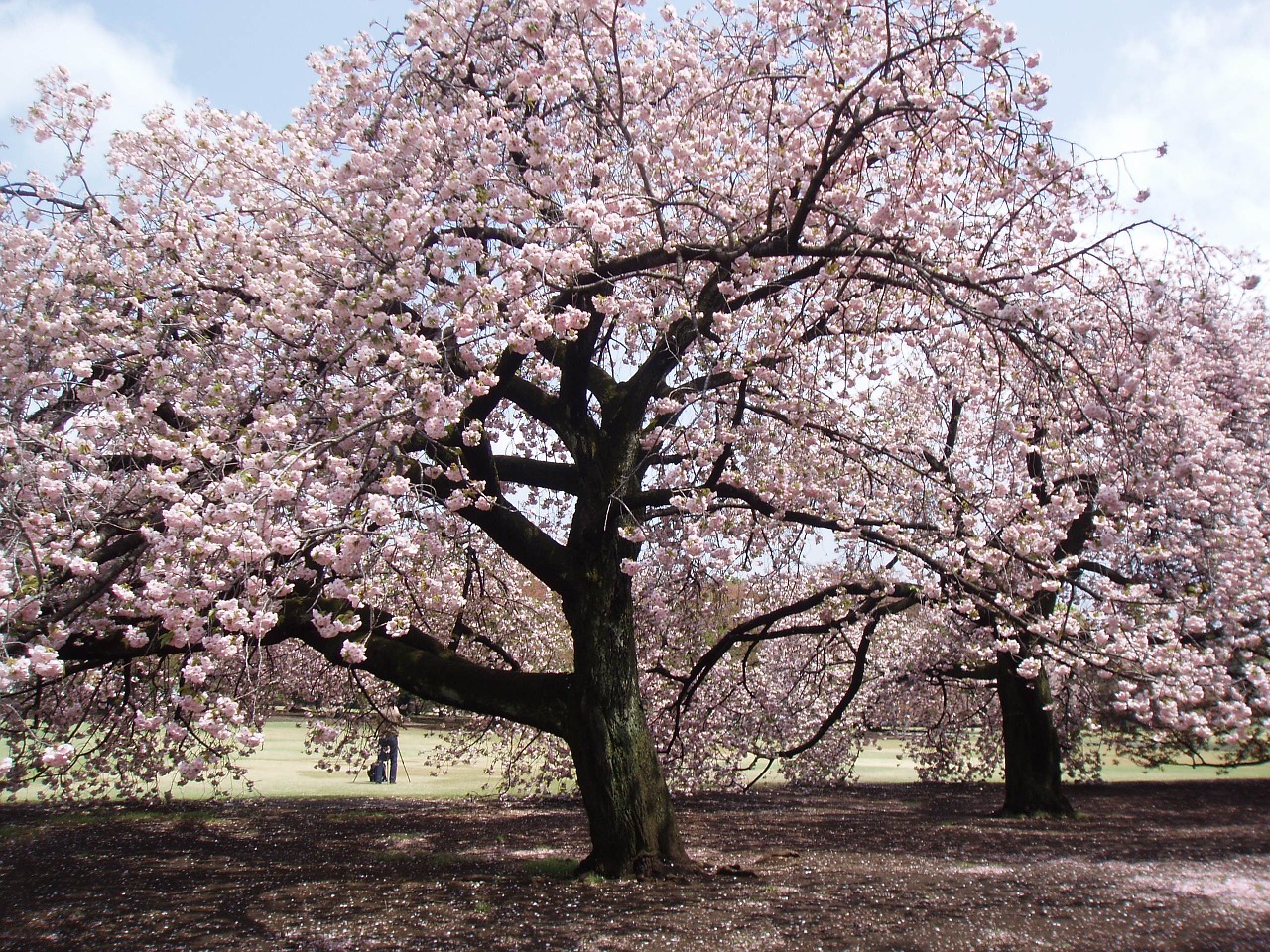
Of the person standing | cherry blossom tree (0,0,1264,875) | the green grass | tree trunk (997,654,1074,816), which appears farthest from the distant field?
cherry blossom tree (0,0,1264,875)

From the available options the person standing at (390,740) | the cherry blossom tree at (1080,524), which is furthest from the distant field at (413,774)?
the cherry blossom tree at (1080,524)

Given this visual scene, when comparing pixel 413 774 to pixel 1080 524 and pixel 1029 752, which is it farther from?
pixel 1080 524

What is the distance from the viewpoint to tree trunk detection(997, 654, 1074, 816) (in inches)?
540

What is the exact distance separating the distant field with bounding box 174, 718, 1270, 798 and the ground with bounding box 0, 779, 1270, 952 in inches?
222

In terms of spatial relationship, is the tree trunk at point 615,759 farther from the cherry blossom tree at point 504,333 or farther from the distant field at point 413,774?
the distant field at point 413,774

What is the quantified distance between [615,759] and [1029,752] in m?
9.22

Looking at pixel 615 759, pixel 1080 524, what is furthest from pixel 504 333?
pixel 1080 524

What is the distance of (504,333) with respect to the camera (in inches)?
256

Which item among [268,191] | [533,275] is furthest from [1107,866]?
[268,191]

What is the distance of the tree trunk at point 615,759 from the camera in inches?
307

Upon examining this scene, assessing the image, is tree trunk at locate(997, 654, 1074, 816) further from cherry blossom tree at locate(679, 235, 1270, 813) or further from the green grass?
the green grass

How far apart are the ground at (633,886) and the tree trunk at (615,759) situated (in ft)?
1.11

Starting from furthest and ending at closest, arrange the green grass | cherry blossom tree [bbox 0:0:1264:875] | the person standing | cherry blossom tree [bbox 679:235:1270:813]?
1. the green grass
2. the person standing
3. cherry blossom tree [bbox 679:235:1270:813]
4. cherry blossom tree [bbox 0:0:1264:875]

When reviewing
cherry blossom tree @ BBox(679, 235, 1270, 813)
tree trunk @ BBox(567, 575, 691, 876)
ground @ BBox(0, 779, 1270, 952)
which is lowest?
ground @ BBox(0, 779, 1270, 952)
